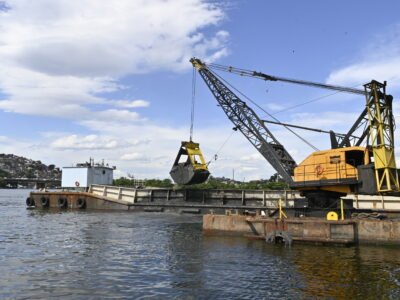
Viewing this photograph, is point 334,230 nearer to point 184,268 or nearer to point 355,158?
point 355,158

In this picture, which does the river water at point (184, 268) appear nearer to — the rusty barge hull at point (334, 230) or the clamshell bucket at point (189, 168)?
the rusty barge hull at point (334, 230)

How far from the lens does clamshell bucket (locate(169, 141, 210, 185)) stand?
36.3 meters

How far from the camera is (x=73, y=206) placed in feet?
144

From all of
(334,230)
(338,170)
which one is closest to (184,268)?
(334,230)

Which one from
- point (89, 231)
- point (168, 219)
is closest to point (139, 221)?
point (168, 219)

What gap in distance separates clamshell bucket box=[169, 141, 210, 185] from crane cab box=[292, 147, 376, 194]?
1249 cm

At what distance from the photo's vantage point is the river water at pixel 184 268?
38.3 ft

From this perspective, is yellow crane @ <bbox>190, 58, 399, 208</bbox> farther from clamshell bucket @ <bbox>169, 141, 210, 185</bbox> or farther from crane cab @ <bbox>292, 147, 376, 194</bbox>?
clamshell bucket @ <bbox>169, 141, 210, 185</bbox>

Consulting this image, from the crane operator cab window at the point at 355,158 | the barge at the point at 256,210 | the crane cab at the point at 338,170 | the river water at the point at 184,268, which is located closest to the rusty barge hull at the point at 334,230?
the barge at the point at 256,210

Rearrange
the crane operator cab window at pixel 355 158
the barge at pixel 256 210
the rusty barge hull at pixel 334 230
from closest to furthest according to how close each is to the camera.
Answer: the rusty barge hull at pixel 334 230 < the barge at pixel 256 210 < the crane operator cab window at pixel 355 158

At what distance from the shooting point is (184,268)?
14.8 m

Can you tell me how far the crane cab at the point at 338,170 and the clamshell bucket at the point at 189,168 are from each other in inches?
492

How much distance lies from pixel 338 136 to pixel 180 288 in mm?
25343

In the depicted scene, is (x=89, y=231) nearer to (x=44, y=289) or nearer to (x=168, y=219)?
(x=168, y=219)
